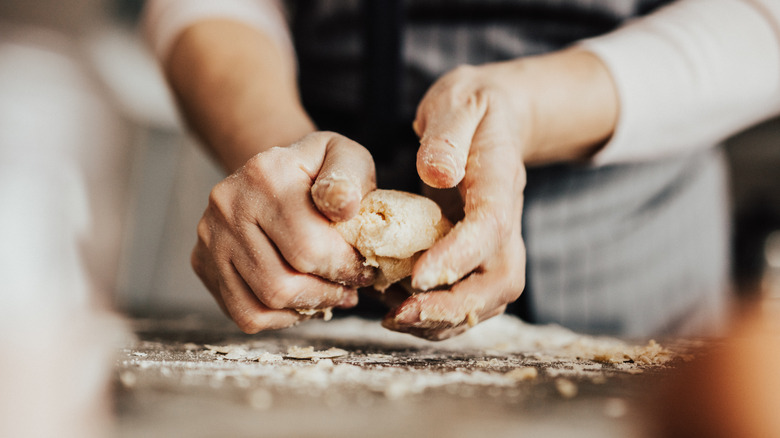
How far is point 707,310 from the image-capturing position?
99 centimetres

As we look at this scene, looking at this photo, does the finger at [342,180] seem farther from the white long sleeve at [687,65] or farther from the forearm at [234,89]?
the white long sleeve at [687,65]

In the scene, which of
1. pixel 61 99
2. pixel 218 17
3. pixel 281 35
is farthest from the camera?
pixel 61 99

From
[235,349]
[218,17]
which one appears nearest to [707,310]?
[235,349]

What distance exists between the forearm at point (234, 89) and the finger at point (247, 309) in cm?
19

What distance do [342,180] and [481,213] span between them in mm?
122

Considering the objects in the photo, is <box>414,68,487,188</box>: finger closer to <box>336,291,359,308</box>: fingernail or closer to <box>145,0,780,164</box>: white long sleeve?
<box>336,291,359,308</box>: fingernail

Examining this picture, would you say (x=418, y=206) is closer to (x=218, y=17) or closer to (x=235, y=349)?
(x=235, y=349)

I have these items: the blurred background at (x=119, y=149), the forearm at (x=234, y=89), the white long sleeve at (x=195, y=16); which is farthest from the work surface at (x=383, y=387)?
the blurred background at (x=119, y=149)

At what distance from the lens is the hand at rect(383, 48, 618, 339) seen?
1.43 feet

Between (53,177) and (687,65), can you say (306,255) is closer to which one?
(687,65)

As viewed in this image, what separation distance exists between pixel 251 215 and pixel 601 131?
1.67 feet

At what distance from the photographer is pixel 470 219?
445 millimetres

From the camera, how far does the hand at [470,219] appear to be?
0.43 m

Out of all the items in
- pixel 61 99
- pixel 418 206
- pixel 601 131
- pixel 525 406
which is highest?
pixel 61 99
